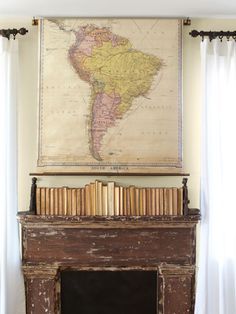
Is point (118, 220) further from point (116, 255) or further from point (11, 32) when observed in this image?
point (11, 32)

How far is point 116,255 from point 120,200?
378 mm

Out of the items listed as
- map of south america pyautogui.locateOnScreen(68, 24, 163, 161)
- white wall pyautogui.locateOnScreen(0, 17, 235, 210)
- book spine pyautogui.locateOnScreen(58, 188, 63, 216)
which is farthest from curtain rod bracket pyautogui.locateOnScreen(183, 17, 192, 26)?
book spine pyautogui.locateOnScreen(58, 188, 63, 216)

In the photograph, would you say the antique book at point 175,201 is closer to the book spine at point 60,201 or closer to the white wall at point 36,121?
the white wall at point 36,121

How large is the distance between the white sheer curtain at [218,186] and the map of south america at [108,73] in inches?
16.5

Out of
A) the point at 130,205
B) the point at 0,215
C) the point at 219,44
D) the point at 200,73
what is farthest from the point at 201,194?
the point at 0,215

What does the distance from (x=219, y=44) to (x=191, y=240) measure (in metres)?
1.38

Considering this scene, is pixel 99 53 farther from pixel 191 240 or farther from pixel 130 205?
pixel 191 240

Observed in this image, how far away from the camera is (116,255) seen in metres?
2.88

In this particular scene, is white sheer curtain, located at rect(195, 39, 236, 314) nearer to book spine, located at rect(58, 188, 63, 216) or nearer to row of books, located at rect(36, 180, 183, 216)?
row of books, located at rect(36, 180, 183, 216)

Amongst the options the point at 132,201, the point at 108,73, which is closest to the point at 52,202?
the point at 132,201

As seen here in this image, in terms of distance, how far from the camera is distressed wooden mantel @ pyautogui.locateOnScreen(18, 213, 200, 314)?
288 centimetres

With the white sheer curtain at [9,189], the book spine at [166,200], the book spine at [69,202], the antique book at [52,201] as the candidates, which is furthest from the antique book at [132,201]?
the white sheer curtain at [9,189]

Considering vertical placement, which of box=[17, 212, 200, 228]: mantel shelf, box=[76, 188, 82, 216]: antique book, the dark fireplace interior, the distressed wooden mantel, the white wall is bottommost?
the dark fireplace interior

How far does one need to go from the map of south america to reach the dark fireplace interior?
32.8 inches
